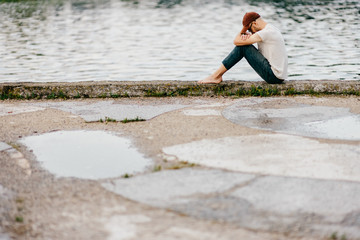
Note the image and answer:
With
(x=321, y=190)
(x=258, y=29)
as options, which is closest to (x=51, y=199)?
(x=321, y=190)

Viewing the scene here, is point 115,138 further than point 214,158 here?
Yes

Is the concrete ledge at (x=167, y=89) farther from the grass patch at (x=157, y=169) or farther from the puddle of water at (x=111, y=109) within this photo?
the grass patch at (x=157, y=169)

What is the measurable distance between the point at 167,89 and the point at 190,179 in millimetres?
3547

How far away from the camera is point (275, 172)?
3844mm

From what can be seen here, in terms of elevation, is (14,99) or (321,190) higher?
(321,190)

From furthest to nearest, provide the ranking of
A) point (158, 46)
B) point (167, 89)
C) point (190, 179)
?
point (158, 46) < point (167, 89) < point (190, 179)

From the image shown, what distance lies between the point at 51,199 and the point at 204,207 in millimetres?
958

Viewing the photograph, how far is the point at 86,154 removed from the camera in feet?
14.7

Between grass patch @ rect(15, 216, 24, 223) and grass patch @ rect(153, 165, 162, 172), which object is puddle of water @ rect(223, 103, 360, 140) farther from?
grass patch @ rect(15, 216, 24, 223)

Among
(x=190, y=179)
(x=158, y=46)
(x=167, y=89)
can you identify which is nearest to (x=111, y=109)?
(x=167, y=89)

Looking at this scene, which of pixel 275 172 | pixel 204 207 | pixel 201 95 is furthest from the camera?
pixel 201 95

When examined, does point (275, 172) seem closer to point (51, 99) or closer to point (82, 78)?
point (51, 99)

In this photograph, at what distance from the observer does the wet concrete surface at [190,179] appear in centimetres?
310

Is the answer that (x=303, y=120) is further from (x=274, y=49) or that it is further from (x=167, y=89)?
(x=167, y=89)
